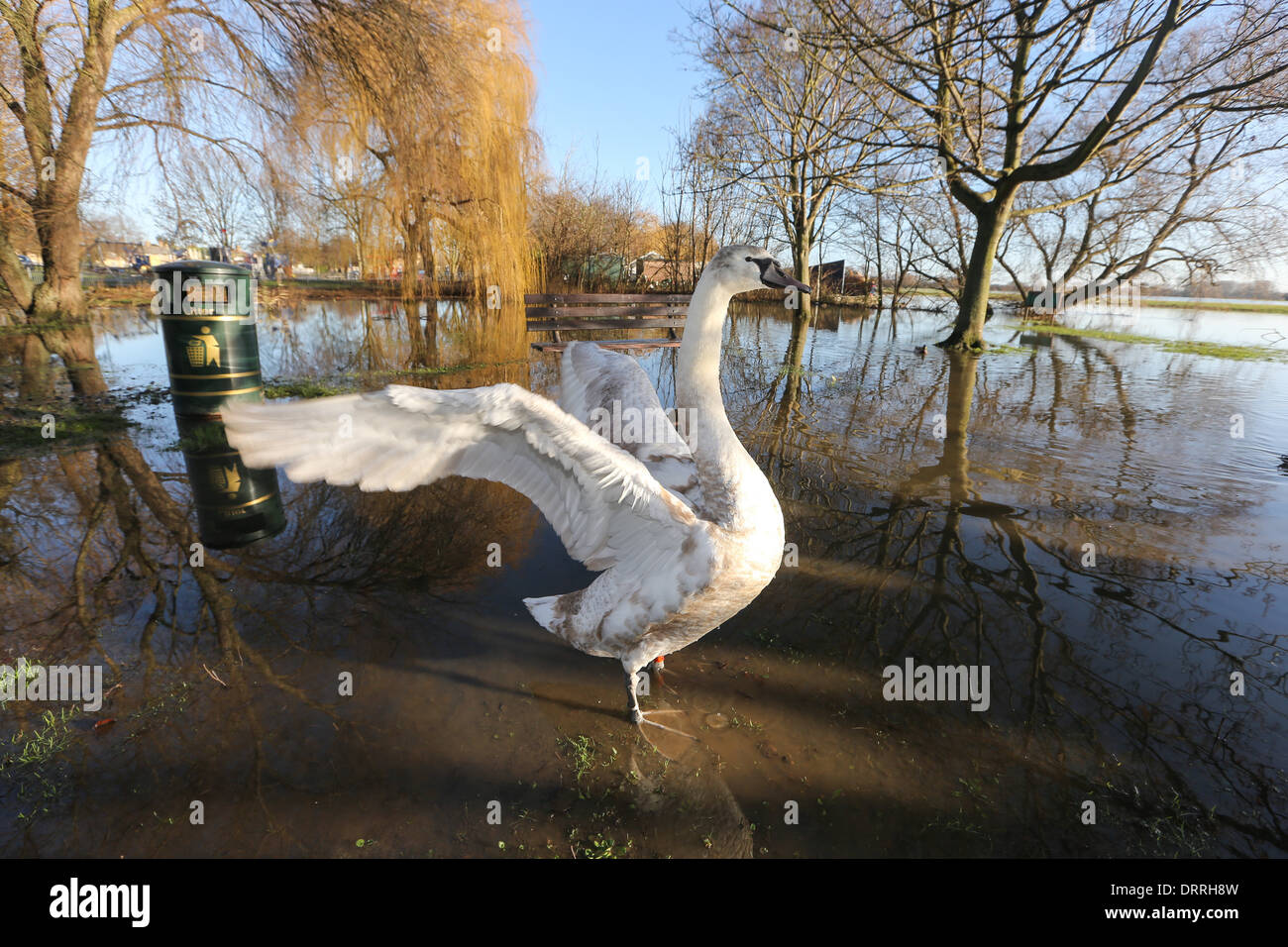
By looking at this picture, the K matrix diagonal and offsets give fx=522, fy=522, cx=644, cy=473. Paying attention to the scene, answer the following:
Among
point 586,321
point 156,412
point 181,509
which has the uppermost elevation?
point 586,321

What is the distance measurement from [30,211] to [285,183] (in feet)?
20.2

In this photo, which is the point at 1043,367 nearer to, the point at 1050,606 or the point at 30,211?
the point at 1050,606

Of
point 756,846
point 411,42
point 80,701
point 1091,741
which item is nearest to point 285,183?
point 411,42

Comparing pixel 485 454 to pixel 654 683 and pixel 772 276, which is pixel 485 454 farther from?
→ pixel 772 276

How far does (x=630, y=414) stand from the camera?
3598mm

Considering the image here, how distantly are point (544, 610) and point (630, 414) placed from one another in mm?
1410

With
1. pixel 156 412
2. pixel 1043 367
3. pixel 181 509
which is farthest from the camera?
pixel 1043 367

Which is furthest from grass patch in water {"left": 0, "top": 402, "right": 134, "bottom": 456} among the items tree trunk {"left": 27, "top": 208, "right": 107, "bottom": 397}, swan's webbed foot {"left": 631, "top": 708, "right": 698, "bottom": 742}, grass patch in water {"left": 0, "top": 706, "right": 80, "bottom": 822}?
swan's webbed foot {"left": 631, "top": 708, "right": 698, "bottom": 742}

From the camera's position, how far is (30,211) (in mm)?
11102

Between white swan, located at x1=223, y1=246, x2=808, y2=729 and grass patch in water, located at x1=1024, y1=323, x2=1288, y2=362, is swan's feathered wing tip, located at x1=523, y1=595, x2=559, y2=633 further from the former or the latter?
grass patch in water, located at x1=1024, y1=323, x2=1288, y2=362

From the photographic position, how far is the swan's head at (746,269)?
9.62 ft

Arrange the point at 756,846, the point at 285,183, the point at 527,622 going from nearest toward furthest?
the point at 756,846 < the point at 527,622 < the point at 285,183

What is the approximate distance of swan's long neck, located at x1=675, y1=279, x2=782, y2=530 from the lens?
2695 mm

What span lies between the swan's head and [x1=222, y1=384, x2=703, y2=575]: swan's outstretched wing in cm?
131
